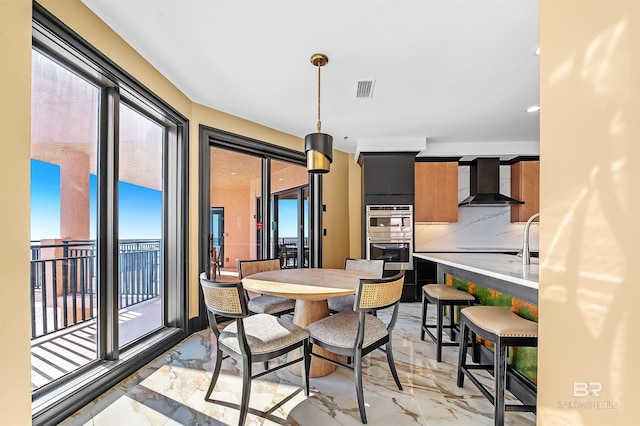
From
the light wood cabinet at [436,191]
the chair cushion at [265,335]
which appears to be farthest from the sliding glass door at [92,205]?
the light wood cabinet at [436,191]

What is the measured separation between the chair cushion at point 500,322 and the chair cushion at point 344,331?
61 cm

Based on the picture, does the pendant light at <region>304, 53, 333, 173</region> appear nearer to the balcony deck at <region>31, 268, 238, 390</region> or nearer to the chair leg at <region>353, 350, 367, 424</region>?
the chair leg at <region>353, 350, 367, 424</region>

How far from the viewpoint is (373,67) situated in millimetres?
2502

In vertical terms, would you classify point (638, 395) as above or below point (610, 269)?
below

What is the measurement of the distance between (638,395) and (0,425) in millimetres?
2233

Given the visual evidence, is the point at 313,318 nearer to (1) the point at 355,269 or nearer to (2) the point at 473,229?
(1) the point at 355,269

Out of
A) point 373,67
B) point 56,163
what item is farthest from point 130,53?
point 373,67

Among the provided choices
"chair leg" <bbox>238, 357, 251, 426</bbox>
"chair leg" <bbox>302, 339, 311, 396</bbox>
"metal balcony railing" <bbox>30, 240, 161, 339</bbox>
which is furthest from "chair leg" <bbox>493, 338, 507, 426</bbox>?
"metal balcony railing" <bbox>30, 240, 161, 339</bbox>

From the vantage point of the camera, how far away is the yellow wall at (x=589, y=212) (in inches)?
36.4

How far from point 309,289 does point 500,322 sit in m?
1.19

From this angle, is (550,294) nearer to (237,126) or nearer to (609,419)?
(609,419)

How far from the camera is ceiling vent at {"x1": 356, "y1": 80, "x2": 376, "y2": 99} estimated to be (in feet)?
9.08

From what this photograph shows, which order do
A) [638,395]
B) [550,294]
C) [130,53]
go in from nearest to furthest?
[638,395] < [550,294] < [130,53]

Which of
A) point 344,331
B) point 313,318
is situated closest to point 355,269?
point 313,318
